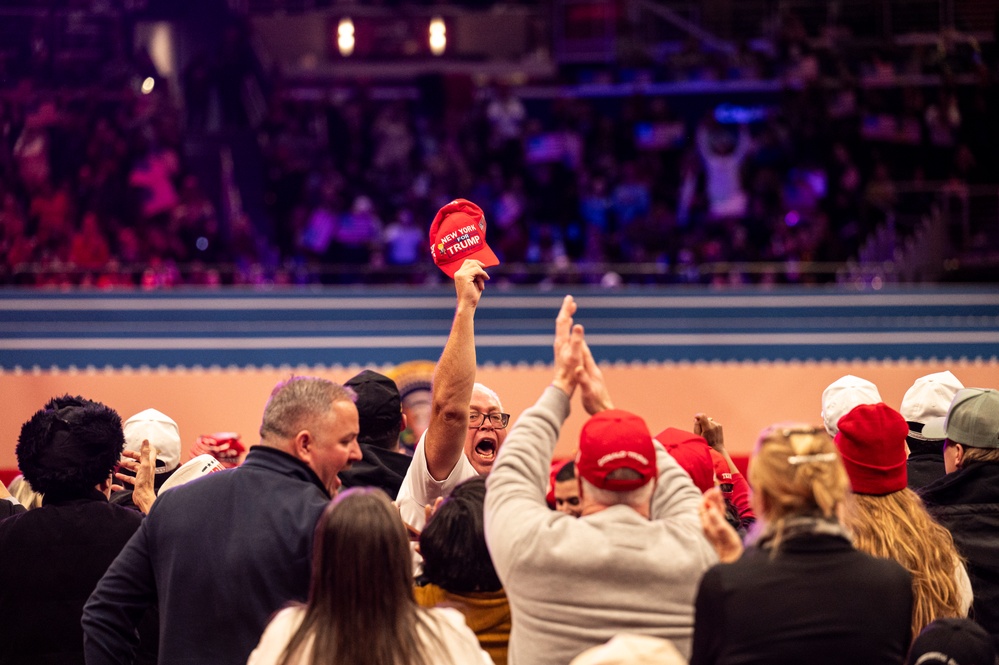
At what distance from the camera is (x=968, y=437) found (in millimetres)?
3098

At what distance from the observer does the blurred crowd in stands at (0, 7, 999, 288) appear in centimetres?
1387

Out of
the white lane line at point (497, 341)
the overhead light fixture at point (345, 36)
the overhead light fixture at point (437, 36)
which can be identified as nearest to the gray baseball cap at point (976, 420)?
the white lane line at point (497, 341)

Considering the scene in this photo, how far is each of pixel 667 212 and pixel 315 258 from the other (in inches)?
173

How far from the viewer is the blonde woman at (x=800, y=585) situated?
2.05 meters

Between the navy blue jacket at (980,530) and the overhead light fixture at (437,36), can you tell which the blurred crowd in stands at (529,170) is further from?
the navy blue jacket at (980,530)

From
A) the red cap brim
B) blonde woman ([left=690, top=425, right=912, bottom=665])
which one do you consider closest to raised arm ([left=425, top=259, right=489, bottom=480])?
the red cap brim

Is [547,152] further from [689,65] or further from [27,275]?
[27,275]

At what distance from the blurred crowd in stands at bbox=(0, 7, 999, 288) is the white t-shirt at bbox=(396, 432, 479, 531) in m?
9.71

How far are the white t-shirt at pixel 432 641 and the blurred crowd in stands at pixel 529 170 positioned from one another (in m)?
10.8

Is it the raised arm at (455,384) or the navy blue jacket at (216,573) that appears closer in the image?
the navy blue jacket at (216,573)

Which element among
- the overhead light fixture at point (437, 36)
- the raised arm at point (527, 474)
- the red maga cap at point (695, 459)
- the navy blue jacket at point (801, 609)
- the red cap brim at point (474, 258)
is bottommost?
the navy blue jacket at point (801, 609)

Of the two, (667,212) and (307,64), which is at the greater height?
(307,64)

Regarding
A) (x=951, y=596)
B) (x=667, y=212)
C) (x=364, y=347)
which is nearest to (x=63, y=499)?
(x=951, y=596)

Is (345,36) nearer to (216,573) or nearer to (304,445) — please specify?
(304,445)
